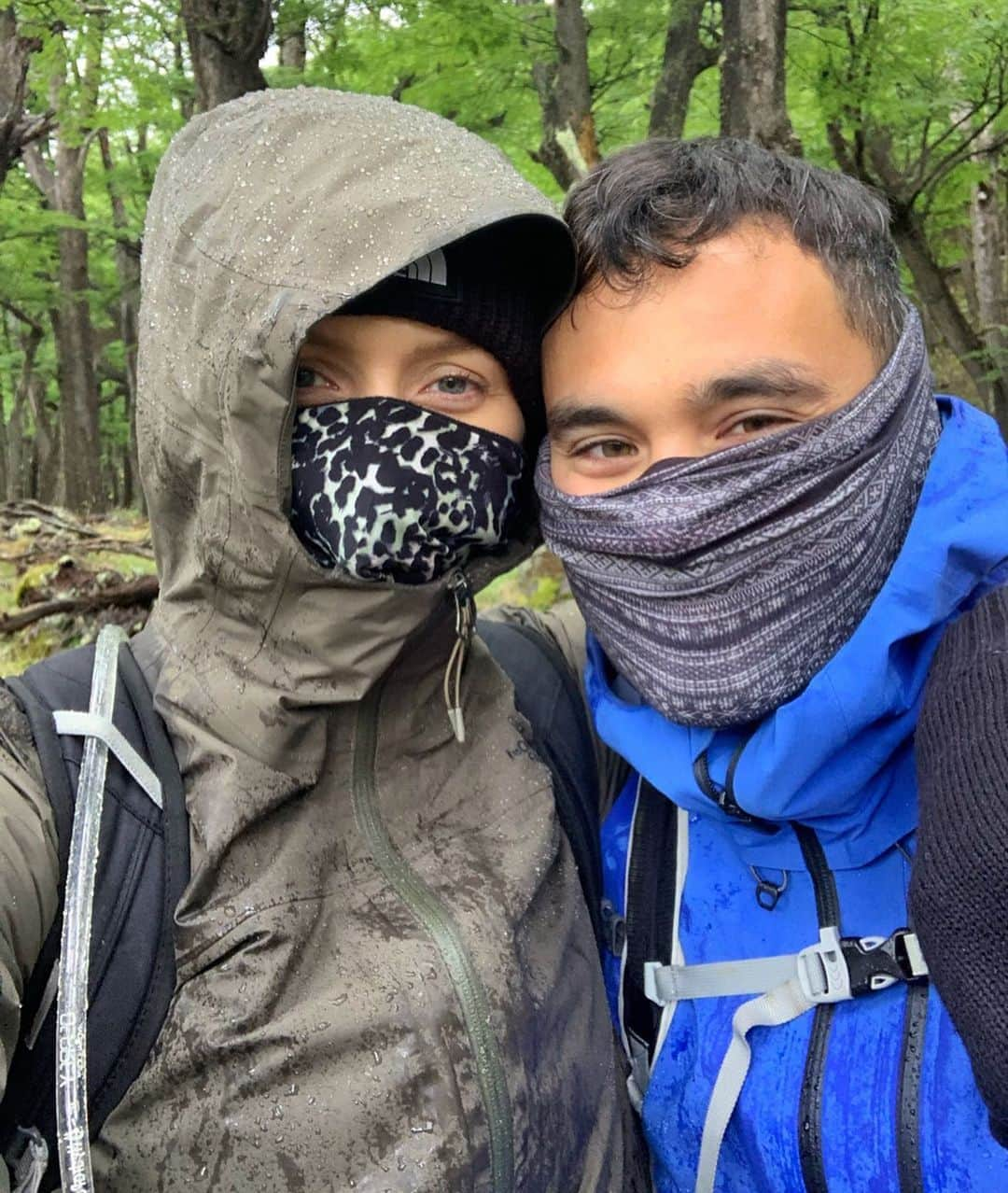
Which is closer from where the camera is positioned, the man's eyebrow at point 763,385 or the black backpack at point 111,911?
the black backpack at point 111,911

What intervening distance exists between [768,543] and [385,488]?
1.96 feet

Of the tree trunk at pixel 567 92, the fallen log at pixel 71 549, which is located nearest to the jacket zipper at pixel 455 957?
the tree trunk at pixel 567 92

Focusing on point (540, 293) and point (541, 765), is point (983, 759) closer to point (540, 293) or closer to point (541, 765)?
point (541, 765)

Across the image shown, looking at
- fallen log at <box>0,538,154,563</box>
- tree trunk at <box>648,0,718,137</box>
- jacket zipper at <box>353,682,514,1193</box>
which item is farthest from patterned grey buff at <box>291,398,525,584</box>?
fallen log at <box>0,538,154,563</box>

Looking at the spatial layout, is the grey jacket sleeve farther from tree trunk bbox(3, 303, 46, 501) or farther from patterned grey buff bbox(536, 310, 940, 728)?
tree trunk bbox(3, 303, 46, 501)

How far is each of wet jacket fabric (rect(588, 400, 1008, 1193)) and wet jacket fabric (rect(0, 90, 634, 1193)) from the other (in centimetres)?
Result: 18

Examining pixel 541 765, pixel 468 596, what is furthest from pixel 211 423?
pixel 541 765

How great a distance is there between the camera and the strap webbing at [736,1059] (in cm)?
146

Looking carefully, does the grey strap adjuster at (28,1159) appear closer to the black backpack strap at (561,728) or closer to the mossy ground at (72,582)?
the black backpack strap at (561,728)

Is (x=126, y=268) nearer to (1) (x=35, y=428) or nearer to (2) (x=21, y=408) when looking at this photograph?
(2) (x=21, y=408)

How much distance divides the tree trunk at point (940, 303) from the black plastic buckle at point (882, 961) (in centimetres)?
696

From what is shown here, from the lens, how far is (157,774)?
4.64ft

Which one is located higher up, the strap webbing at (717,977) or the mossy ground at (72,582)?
the strap webbing at (717,977)

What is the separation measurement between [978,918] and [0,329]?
2783 cm
